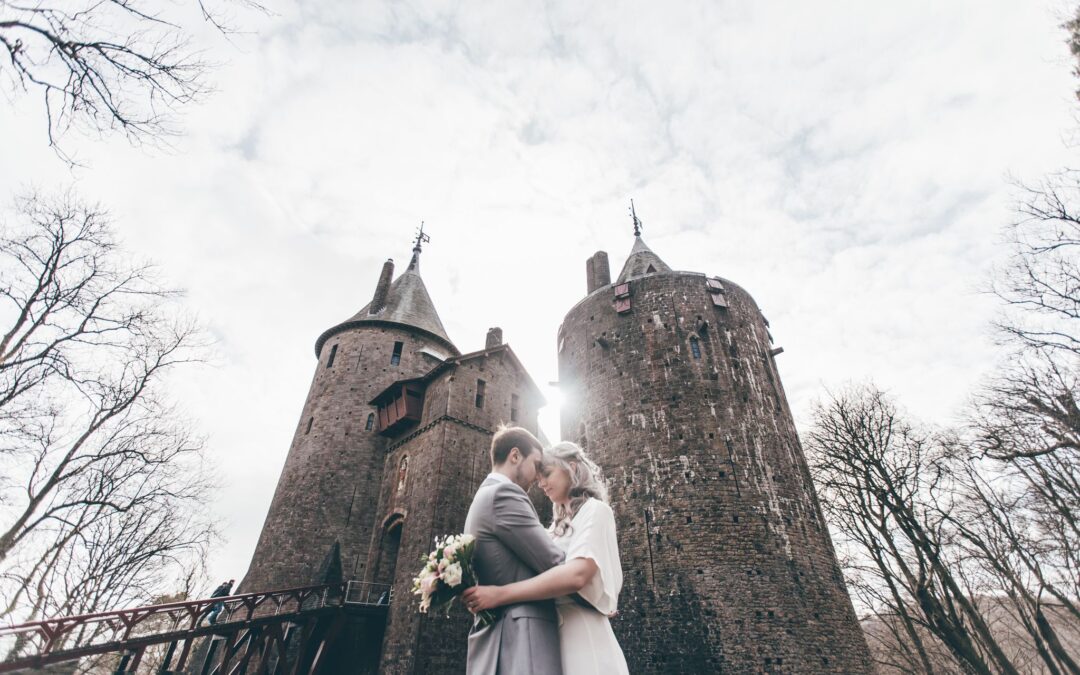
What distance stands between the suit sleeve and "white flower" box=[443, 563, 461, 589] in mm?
274

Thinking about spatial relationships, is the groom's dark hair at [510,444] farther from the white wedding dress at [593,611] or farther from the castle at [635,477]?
the castle at [635,477]

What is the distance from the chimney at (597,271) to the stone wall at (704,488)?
2.73m

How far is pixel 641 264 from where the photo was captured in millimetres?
20766

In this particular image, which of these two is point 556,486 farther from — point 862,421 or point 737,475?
A: point 862,421

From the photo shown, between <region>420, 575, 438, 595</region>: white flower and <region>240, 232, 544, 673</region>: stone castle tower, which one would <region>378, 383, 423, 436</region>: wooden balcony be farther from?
<region>420, 575, 438, 595</region>: white flower

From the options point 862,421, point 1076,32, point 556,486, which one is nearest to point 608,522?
point 556,486

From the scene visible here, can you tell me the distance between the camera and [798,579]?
1236 cm

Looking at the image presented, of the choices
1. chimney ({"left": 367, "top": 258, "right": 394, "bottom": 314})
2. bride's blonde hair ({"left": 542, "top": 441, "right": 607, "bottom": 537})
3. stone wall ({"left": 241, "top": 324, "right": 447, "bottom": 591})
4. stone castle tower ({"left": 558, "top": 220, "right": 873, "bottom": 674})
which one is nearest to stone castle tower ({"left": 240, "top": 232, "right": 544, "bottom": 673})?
stone wall ({"left": 241, "top": 324, "right": 447, "bottom": 591})

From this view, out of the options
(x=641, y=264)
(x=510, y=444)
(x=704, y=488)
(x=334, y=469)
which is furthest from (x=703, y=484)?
(x=334, y=469)

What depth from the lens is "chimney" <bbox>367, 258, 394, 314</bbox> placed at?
2570 cm

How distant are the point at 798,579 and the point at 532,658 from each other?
1267 cm

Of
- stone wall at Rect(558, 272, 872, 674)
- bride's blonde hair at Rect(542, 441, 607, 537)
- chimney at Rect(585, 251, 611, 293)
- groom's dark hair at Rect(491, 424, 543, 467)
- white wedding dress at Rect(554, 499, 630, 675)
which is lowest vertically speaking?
white wedding dress at Rect(554, 499, 630, 675)

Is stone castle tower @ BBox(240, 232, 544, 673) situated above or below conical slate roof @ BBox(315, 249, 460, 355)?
below

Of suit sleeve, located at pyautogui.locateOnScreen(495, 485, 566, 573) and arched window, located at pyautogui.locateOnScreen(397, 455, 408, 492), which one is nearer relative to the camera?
suit sleeve, located at pyautogui.locateOnScreen(495, 485, 566, 573)
